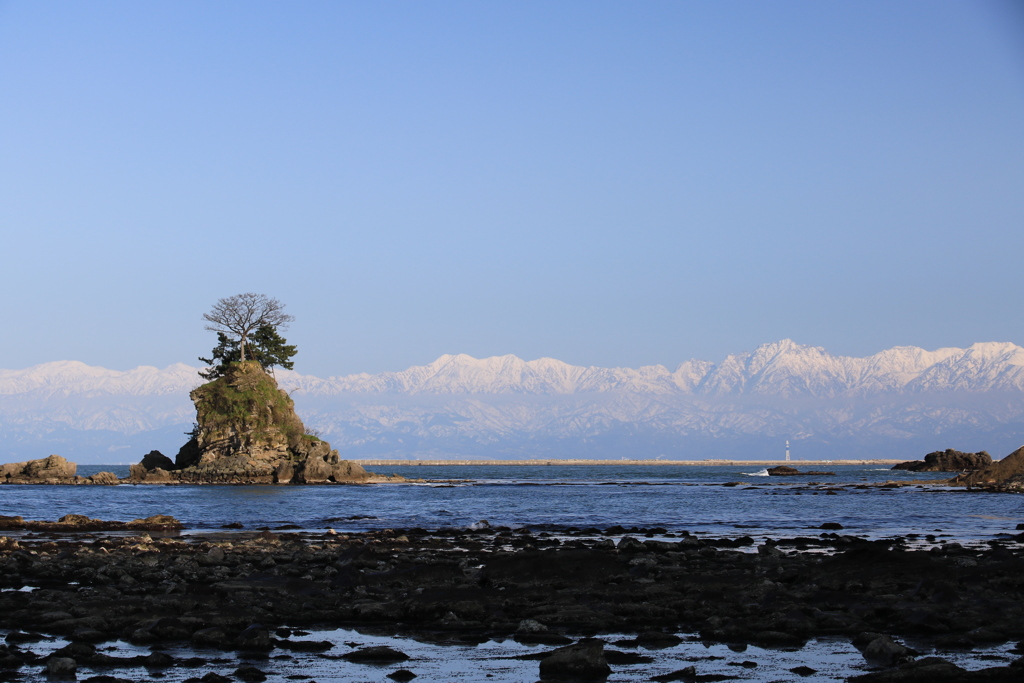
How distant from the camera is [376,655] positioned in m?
14.6

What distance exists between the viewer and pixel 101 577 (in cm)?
2309

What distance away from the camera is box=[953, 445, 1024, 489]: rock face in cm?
8512

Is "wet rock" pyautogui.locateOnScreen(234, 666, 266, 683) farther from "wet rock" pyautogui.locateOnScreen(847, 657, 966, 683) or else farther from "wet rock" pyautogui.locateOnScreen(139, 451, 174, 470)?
"wet rock" pyautogui.locateOnScreen(139, 451, 174, 470)

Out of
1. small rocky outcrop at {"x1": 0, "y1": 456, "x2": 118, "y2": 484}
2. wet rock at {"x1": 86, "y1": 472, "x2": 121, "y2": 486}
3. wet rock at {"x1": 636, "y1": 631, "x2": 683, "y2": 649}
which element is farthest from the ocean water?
small rocky outcrop at {"x1": 0, "y1": 456, "x2": 118, "y2": 484}

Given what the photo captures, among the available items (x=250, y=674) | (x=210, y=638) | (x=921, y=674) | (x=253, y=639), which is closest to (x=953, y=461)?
(x=921, y=674)

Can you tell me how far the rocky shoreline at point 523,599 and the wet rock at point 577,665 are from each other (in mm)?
36

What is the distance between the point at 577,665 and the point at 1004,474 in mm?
88847

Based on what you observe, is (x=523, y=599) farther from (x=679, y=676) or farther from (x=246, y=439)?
(x=246, y=439)

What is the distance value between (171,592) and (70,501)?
55268 millimetres

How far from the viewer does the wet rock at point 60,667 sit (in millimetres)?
13012

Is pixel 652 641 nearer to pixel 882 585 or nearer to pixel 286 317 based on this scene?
pixel 882 585

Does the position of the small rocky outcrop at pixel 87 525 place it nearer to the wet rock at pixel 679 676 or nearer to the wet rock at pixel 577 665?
the wet rock at pixel 577 665

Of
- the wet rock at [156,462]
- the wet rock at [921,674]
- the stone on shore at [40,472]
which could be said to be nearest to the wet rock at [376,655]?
the wet rock at [921,674]

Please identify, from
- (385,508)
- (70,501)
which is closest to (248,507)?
(385,508)
